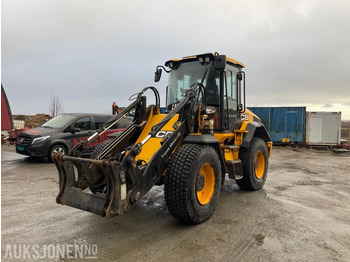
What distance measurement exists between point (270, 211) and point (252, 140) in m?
1.82

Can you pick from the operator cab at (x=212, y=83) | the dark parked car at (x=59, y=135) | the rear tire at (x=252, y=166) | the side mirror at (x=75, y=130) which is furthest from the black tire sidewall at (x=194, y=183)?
the side mirror at (x=75, y=130)

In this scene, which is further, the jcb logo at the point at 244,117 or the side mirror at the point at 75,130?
the side mirror at the point at 75,130

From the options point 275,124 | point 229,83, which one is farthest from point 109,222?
point 275,124

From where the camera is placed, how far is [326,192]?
605 centimetres

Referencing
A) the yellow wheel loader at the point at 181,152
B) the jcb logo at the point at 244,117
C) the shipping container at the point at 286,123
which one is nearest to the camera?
the yellow wheel loader at the point at 181,152

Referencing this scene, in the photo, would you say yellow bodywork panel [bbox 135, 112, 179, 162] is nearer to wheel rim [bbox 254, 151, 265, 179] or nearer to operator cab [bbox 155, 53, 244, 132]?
operator cab [bbox 155, 53, 244, 132]

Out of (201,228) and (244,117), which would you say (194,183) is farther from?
(244,117)

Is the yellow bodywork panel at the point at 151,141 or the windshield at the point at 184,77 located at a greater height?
the windshield at the point at 184,77

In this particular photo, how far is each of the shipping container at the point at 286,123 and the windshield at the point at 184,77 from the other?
12.5 metres

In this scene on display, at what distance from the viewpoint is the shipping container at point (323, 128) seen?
50.6 ft

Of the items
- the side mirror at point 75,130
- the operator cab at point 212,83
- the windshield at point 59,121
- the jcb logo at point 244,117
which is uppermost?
the operator cab at point 212,83

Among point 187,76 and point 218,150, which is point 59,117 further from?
point 218,150

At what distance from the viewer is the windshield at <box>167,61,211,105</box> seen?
526 cm

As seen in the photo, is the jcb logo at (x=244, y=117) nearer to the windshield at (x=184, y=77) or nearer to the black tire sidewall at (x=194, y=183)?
the windshield at (x=184, y=77)
